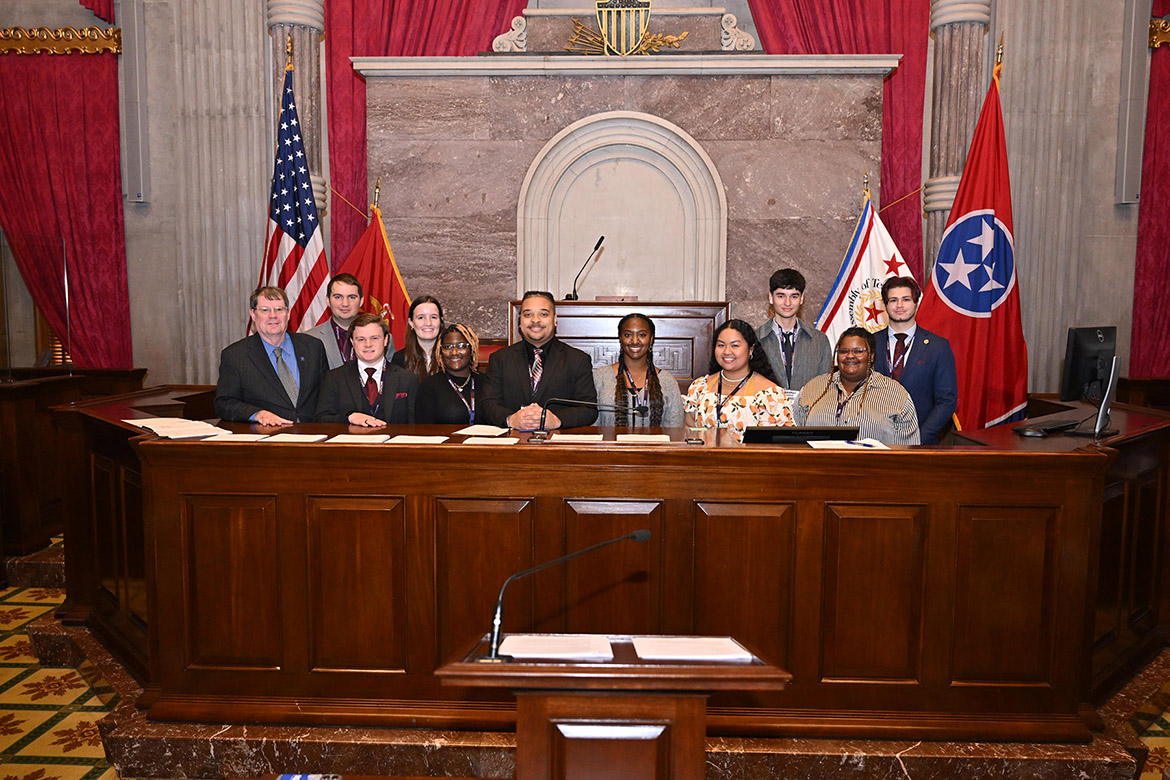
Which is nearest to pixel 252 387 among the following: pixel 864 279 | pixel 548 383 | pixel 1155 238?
pixel 548 383

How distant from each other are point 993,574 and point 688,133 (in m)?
4.59

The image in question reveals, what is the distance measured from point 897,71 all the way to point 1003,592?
16.7 feet

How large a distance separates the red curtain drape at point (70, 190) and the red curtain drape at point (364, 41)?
1951mm

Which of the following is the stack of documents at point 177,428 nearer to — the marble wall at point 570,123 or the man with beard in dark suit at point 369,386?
the man with beard in dark suit at point 369,386

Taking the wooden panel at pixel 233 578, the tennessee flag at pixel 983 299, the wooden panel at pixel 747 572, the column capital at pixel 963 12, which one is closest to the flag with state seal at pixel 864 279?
the tennessee flag at pixel 983 299

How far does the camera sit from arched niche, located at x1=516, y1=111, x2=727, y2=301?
6645 mm

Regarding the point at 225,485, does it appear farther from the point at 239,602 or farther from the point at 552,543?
the point at 552,543

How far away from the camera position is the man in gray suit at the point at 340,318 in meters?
4.10

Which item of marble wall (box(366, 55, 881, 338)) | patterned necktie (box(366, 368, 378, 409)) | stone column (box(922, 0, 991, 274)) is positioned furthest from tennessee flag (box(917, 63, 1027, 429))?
patterned necktie (box(366, 368, 378, 409))

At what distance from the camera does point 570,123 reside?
6.62m

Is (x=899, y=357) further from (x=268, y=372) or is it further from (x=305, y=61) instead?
(x=305, y=61)

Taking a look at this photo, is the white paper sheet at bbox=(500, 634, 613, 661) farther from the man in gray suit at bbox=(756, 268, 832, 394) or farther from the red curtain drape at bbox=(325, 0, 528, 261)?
the red curtain drape at bbox=(325, 0, 528, 261)

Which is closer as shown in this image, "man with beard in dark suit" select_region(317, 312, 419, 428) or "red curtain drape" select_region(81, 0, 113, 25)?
"man with beard in dark suit" select_region(317, 312, 419, 428)

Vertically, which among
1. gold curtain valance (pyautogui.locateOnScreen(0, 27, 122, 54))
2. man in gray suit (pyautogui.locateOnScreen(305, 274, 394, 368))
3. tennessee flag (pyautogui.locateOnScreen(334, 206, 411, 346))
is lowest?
man in gray suit (pyautogui.locateOnScreen(305, 274, 394, 368))
